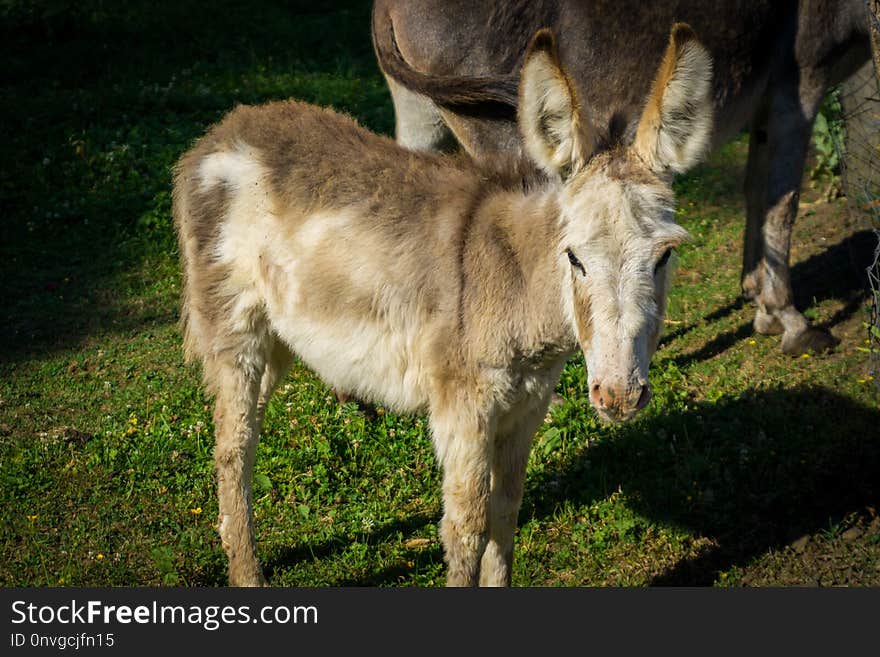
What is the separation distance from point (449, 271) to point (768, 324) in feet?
11.8

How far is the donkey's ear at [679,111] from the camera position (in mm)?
3500

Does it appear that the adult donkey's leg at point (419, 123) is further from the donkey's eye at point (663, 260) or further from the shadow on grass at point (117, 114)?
the donkey's eye at point (663, 260)

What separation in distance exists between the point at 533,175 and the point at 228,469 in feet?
6.32

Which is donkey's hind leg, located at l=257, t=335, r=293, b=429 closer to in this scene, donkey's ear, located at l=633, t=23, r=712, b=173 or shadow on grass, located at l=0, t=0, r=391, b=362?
donkey's ear, located at l=633, t=23, r=712, b=173

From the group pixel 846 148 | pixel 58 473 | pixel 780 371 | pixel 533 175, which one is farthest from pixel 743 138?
pixel 58 473

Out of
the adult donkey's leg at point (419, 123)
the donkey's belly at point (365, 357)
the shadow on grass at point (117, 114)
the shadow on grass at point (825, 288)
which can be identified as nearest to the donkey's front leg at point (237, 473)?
the donkey's belly at point (365, 357)

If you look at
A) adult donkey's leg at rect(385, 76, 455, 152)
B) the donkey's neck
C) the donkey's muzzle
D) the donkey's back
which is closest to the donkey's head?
the donkey's muzzle

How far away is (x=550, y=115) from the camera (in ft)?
11.8

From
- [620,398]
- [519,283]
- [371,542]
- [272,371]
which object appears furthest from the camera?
[371,542]

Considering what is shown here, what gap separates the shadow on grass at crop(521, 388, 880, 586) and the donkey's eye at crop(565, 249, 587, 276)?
192 centimetres

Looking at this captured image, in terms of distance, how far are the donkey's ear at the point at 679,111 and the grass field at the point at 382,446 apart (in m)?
2.10

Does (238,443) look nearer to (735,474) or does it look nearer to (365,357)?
(365,357)

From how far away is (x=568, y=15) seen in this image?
557 cm

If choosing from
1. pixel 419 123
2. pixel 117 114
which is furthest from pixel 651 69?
pixel 117 114
